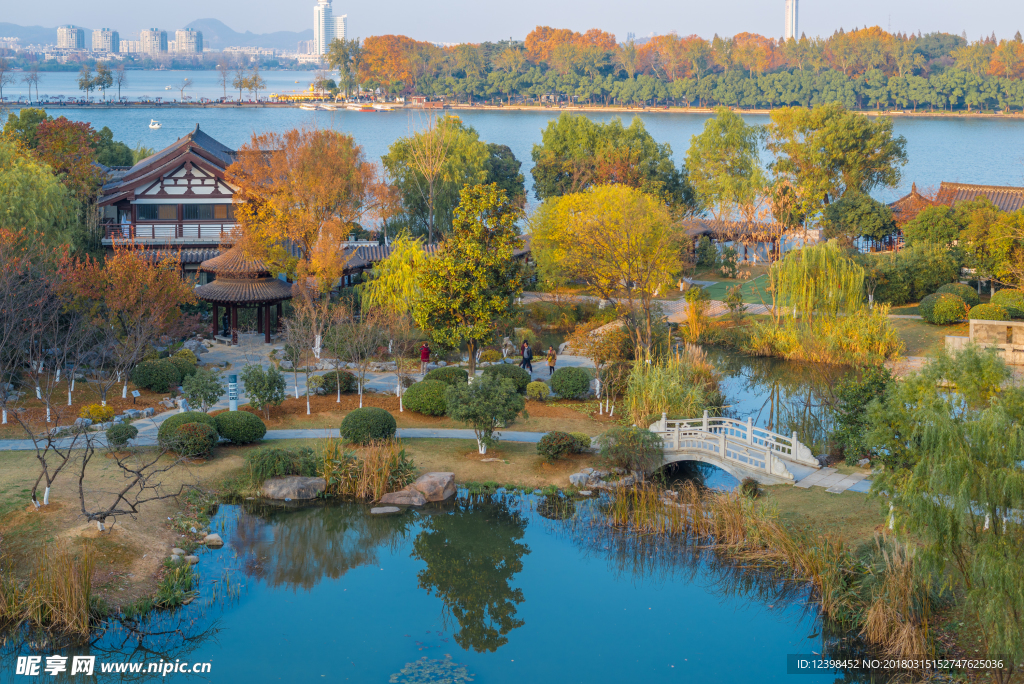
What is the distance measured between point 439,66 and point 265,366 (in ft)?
561

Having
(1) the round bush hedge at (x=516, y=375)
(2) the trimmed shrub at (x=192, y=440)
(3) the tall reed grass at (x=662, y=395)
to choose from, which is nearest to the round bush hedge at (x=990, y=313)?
(3) the tall reed grass at (x=662, y=395)

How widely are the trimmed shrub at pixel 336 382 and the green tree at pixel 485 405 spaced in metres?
6.35

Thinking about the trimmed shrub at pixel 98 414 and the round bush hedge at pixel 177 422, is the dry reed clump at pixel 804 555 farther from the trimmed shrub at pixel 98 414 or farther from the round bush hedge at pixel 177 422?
the trimmed shrub at pixel 98 414

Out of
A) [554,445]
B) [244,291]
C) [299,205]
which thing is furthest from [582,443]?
[299,205]

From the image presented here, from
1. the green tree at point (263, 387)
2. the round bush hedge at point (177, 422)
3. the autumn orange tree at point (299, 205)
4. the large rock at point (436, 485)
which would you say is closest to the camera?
the large rock at point (436, 485)

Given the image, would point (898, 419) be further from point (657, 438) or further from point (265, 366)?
point (265, 366)

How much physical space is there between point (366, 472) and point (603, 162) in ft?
141

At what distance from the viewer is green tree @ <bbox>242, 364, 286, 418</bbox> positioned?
93.3 feet

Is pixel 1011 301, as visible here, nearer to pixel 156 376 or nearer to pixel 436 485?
pixel 436 485

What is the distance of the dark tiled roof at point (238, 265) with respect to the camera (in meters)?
40.3

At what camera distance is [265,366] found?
3578 centimetres

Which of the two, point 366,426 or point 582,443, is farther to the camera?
point 582,443

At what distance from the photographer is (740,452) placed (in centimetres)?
2478

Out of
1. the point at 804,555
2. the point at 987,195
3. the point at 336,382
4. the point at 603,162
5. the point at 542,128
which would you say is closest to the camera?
the point at 804,555
